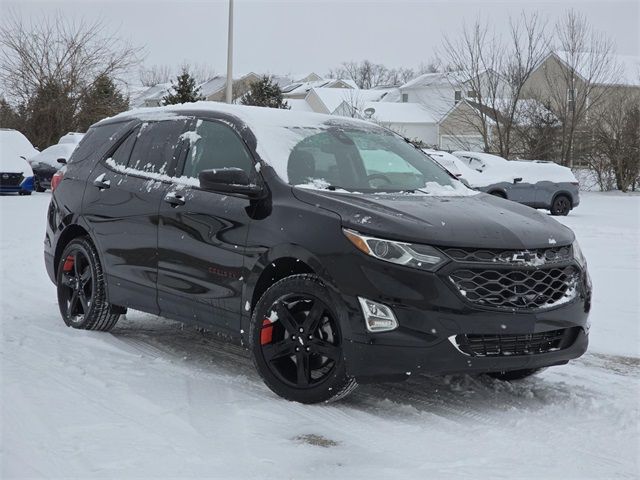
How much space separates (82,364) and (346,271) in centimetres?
203

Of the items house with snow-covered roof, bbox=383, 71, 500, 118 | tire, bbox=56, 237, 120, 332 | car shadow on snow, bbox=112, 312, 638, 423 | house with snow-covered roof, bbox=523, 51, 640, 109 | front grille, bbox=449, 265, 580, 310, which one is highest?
house with snow-covered roof, bbox=383, 71, 500, 118

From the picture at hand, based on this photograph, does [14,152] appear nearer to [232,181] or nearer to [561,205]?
[561,205]

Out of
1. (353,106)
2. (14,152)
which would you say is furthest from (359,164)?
(353,106)

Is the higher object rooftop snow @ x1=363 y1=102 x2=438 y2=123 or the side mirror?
rooftop snow @ x1=363 y1=102 x2=438 y2=123

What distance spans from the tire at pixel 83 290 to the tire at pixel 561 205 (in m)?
17.2

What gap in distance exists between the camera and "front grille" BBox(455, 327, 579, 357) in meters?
4.43

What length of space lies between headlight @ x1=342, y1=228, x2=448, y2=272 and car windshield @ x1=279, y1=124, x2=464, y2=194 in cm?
77

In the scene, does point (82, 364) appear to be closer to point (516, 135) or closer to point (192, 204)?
point (192, 204)

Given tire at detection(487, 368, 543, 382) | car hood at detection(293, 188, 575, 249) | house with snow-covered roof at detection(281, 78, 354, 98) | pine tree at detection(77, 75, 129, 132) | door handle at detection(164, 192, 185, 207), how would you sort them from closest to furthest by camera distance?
car hood at detection(293, 188, 575, 249)
tire at detection(487, 368, 543, 382)
door handle at detection(164, 192, 185, 207)
pine tree at detection(77, 75, 129, 132)
house with snow-covered roof at detection(281, 78, 354, 98)

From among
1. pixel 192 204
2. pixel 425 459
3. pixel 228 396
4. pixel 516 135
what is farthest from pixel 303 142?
pixel 516 135

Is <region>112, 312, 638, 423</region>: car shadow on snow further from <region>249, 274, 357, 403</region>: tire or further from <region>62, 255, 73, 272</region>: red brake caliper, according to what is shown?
<region>62, 255, 73, 272</region>: red brake caliper

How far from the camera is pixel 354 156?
5609 mm

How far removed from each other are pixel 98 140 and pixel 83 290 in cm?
120

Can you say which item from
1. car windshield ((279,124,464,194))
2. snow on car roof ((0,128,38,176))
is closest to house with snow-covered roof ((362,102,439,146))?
snow on car roof ((0,128,38,176))
